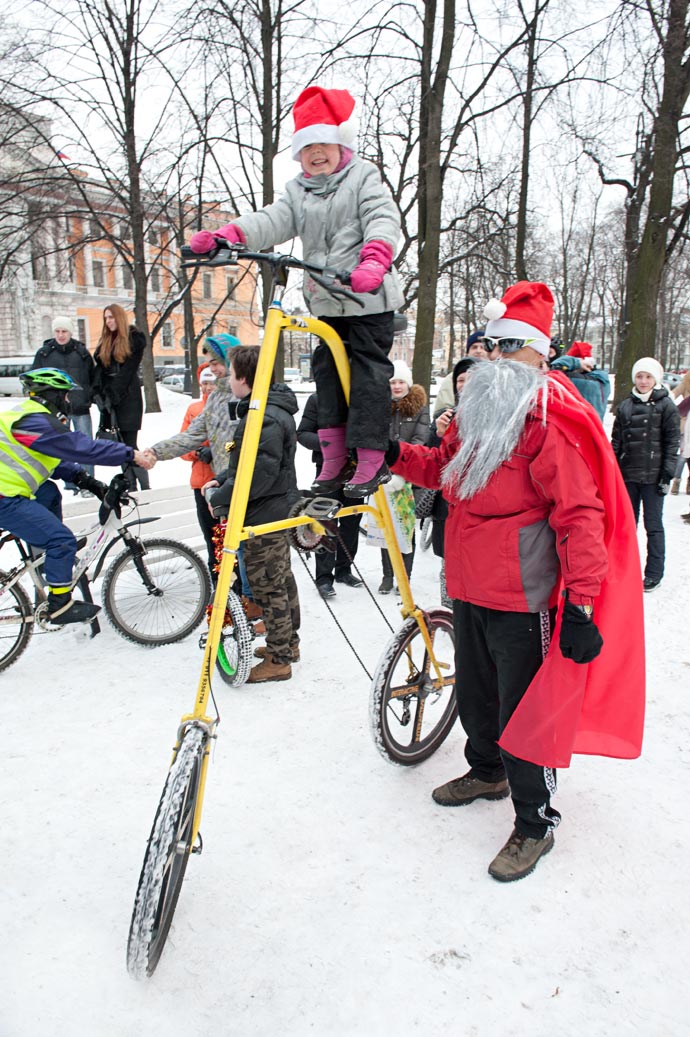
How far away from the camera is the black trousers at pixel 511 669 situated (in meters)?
2.81

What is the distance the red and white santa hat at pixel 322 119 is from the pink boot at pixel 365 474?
1.20 m

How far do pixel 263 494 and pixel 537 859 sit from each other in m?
2.61

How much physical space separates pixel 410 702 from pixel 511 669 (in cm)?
100

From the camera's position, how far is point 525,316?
2859 millimetres

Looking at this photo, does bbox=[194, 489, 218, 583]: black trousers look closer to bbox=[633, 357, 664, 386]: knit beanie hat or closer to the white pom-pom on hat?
the white pom-pom on hat

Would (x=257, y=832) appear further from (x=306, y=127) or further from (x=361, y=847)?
(x=306, y=127)

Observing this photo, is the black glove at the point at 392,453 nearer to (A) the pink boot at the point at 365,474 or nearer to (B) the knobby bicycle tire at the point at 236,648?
(A) the pink boot at the point at 365,474

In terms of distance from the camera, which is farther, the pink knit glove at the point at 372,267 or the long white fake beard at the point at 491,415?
the long white fake beard at the point at 491,415

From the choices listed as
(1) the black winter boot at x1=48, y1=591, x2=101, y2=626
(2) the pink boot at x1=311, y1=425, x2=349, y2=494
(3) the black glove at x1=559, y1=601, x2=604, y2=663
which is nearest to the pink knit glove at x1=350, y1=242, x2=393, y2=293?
(2) the pink boot at x1=311, y1=425, x2=349, y2=494

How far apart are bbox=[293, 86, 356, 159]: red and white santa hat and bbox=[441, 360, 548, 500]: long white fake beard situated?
1.05 m

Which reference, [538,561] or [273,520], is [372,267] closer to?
[538,561]

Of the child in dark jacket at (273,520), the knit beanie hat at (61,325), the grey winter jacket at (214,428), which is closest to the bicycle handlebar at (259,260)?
the child in dark jacket at (273,520)

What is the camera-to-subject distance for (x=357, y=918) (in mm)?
2582

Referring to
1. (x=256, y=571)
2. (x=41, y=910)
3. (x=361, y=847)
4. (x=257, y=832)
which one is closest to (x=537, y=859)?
(x=361, y=847)
